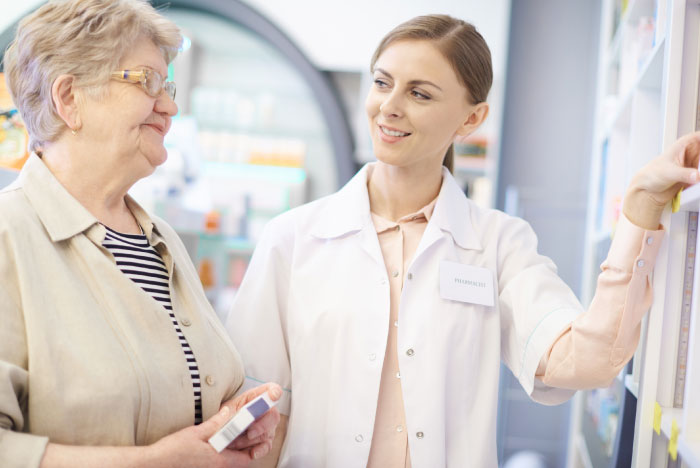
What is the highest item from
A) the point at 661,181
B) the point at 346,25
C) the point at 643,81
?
the point at 346,25

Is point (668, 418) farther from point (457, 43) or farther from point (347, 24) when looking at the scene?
point (347, 24)

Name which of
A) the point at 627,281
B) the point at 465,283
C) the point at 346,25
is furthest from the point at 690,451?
the point at 346,25

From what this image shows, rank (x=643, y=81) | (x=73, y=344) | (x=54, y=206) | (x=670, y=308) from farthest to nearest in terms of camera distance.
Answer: (x=643, y=81) < (x=670, y=308) < (x=54, y=206) < (x=73, y=344)

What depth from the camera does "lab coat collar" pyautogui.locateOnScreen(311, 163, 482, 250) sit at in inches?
74.5

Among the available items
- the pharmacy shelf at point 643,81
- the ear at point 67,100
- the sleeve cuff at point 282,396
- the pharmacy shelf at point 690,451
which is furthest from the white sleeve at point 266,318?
the pharmacy shelf at point 643,81

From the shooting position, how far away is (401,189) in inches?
76.4

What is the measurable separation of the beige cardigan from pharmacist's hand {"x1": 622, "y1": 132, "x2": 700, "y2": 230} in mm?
1023

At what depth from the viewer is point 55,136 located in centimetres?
149

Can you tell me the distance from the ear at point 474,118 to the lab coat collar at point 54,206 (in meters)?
1.05

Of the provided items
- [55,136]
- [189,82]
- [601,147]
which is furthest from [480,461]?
[189,82]

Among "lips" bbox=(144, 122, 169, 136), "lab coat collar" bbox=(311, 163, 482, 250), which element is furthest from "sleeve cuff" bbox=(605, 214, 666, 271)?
"lips" bbox=(144, 122, 169, 136)

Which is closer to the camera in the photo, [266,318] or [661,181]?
[661,181]

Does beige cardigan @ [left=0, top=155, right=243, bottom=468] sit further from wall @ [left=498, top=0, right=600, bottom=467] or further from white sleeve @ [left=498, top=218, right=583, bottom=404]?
wall @ [left=498, top=0, right=600, bottom=467]

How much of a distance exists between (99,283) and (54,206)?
191 mm
